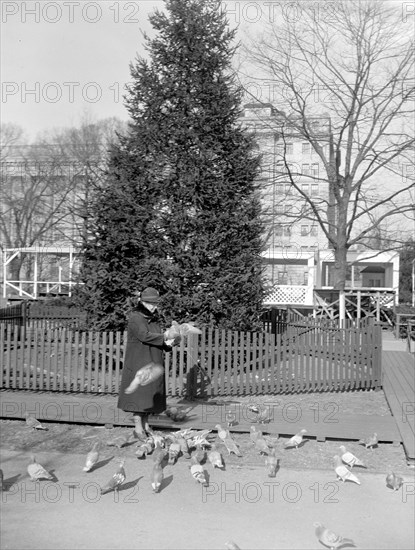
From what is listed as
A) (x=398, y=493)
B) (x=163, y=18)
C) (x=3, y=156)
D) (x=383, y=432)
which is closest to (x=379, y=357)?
(x=383, y=432)

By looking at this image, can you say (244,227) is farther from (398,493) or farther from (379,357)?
(398,493)

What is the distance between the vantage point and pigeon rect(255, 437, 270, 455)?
257 inches

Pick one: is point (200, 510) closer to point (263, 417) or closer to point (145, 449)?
point (145, 449)

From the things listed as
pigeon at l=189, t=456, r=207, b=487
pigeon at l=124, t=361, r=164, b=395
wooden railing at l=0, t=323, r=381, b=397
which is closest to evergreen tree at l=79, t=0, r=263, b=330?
wooden railing at l=0, t=323, r=381, b=397

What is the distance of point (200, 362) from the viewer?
9992 mm

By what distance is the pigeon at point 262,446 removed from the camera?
257 inches

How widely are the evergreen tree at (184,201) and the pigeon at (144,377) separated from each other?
4.26m

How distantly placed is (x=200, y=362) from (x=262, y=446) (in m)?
3.54

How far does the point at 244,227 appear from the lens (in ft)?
38.2

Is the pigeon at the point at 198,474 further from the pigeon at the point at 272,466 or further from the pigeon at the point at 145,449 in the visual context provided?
the pigeon at the point at 145,449

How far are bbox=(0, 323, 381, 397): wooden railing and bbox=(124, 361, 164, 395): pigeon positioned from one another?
284 cm

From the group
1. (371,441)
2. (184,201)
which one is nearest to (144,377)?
(371,441)

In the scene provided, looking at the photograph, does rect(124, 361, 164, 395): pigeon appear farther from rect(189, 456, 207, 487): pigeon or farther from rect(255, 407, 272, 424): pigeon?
rect(255, 407, 272, 424): pigeon

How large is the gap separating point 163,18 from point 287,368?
7.35 meters
